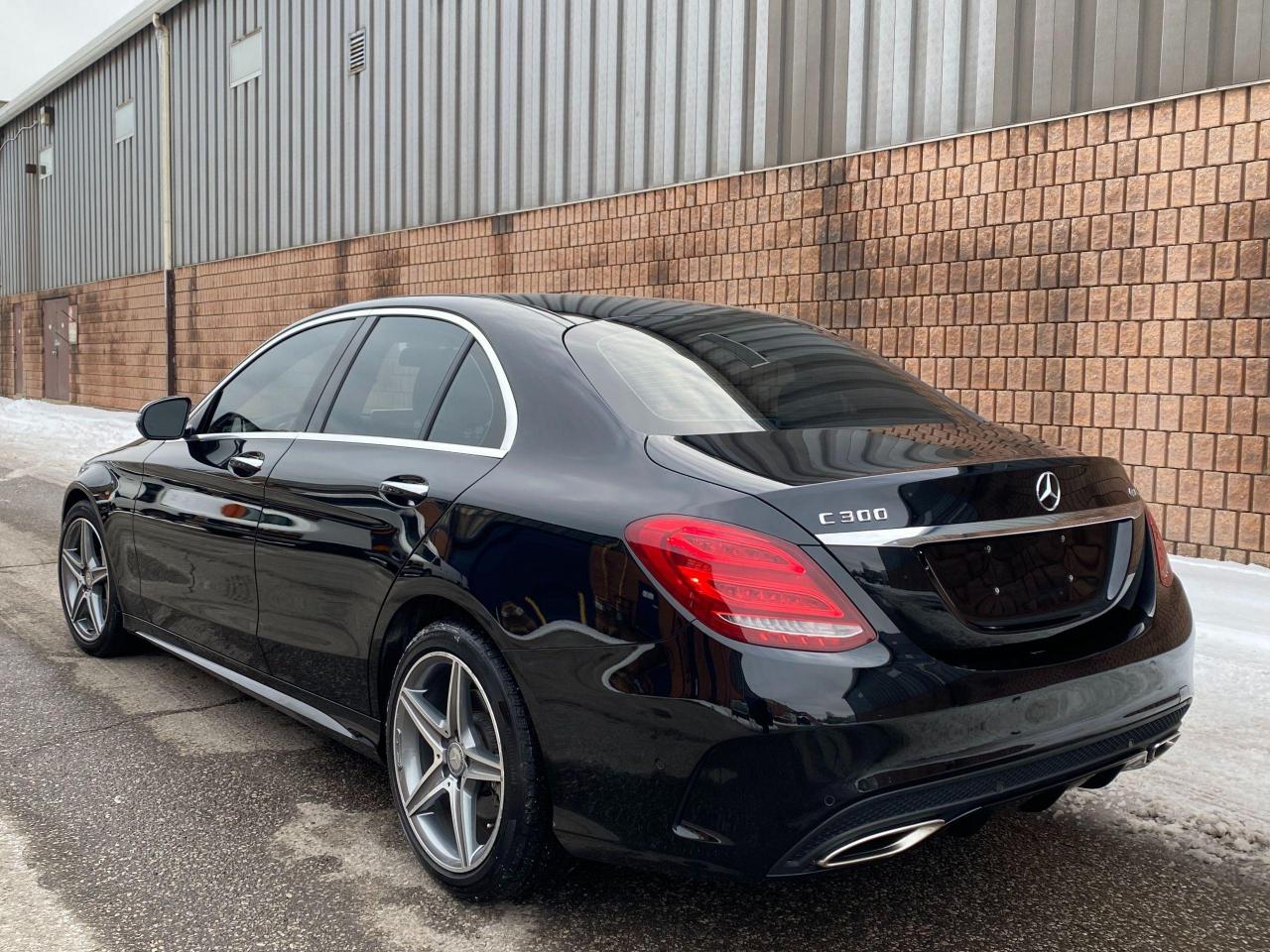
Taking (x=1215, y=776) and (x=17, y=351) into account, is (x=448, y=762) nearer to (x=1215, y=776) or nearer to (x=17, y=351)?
(x=1215, y=776)

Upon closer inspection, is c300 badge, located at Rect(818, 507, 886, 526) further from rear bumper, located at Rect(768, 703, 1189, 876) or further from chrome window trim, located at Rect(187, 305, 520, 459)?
chrome window trim, located at Rect(187, 305, 520, 459)

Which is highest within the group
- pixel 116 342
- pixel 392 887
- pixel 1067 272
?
pixel 1067 272

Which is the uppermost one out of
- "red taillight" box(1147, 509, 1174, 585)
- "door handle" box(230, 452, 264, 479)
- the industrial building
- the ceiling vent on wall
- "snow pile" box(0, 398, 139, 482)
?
the ceiling vent on wall

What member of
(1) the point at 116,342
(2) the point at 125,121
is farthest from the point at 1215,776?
(2) the point at 125,121

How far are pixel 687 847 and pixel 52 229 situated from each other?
2642cm

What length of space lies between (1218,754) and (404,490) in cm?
288

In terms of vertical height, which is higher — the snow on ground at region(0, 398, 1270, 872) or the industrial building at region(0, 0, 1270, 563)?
the industrial building at region(0, 0, 1270, 563)

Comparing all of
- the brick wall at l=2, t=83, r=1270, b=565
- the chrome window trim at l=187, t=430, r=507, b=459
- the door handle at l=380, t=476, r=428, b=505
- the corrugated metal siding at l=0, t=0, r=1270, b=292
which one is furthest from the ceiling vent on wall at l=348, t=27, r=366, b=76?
the door handle at l=380, t=476, r=428, b=505

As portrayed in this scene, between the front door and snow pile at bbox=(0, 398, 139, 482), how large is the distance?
54 cm

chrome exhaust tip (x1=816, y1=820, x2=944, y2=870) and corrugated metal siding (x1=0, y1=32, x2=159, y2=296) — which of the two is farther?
corrugated metal siding (x1=0, y1=32, x2=159, y2=296)

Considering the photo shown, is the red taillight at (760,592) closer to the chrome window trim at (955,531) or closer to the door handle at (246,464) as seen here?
the chrome window trim at (955,531)

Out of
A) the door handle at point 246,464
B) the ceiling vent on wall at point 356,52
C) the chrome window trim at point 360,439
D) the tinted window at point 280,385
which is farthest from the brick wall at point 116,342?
the door handle at point 246,464

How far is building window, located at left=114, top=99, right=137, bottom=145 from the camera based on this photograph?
20.6 m

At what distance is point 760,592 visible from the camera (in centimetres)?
219
